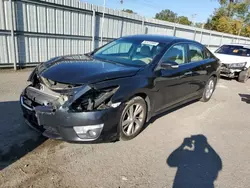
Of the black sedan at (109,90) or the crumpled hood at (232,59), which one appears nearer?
the black sedan at (109,90)

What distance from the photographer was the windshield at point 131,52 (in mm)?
3686

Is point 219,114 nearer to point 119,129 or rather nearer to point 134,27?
point 119,129

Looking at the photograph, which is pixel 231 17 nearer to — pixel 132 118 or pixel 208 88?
pixel 208 88

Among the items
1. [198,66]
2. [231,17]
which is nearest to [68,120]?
[198,66]

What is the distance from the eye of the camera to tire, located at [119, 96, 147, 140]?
3.09m

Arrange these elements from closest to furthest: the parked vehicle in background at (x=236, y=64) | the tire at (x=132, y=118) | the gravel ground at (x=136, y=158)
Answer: the gravel ground at (x=136, y=158) → the tire at (x=132, y=118) → the parked vehicle in background at (x=236, y=64)

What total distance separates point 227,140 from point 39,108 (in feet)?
10.3

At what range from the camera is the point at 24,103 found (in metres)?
3.07

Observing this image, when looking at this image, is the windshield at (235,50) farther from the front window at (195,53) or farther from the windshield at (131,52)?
the windshield at (131,52)

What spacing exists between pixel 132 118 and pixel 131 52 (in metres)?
1.42

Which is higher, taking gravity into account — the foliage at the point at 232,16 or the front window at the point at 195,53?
the foliage at the point at 232,16

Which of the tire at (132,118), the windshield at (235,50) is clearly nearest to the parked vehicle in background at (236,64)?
the windshield at (235,50)

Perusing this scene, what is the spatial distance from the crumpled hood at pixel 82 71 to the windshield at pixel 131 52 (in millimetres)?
346

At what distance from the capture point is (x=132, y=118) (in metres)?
3.27
